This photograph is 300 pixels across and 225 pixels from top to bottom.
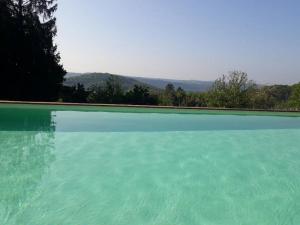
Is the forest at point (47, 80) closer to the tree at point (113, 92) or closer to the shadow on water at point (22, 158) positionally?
the tree at point (113, 92)

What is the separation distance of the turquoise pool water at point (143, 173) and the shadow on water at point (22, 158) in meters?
0.01

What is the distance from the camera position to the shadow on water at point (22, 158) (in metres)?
3.63

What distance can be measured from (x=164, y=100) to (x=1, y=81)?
7.14m

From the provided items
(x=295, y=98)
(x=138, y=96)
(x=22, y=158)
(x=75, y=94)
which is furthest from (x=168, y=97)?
(x=22, y=158)

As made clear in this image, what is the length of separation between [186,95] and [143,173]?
460 inches

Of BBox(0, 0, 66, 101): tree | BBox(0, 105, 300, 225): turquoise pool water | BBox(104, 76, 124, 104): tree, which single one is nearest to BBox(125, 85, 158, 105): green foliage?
BBox(104, 76, 124, 104): tree

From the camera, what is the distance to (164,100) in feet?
51.4

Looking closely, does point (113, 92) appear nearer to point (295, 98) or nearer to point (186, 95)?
point (186, 95)

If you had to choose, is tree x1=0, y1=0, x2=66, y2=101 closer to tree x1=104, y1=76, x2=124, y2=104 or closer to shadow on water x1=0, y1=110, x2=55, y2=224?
tree x1=104, y1=76, x2=124, y2=104

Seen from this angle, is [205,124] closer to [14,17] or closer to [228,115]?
[228,115]

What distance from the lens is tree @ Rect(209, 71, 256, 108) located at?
16453 millimetres

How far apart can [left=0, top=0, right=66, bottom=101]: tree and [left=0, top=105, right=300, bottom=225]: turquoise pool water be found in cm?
666

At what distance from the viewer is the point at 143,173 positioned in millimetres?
4855

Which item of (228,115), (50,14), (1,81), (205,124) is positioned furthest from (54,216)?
(50,14)
